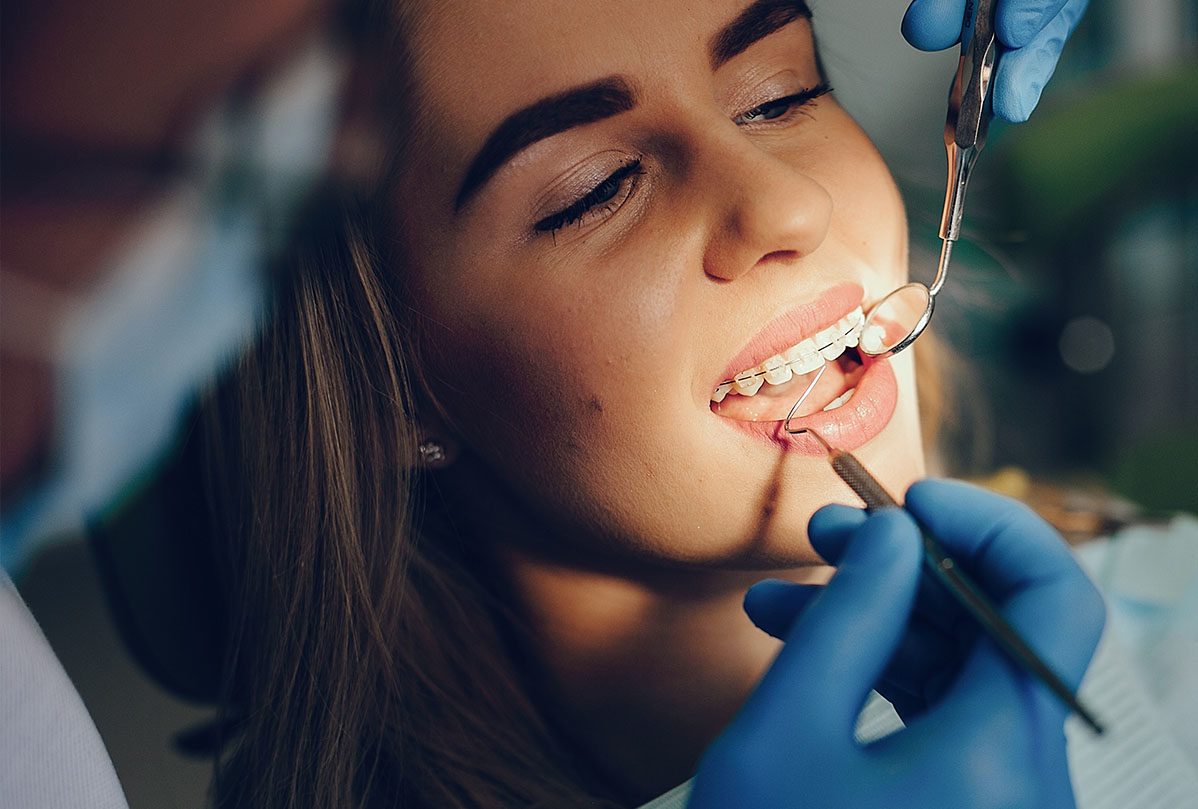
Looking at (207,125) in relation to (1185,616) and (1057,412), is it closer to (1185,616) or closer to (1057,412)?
(1185,616)

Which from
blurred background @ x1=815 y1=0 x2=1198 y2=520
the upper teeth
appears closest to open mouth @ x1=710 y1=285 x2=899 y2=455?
the upper teeth

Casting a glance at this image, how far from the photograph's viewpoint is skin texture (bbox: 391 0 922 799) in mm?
523

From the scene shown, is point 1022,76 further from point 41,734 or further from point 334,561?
point 41,734

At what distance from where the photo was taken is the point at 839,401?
61cm

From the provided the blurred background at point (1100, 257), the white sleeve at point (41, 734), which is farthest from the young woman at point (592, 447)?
the blurred background at point (1100, 257)

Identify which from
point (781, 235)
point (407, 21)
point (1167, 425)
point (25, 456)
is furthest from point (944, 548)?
point (1167, 425)

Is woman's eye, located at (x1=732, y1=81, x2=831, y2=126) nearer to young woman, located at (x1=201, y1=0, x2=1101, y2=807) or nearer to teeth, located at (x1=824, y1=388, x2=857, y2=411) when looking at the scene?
young woman, located at (x1=201, y1=0, x2=1101, y2=807)

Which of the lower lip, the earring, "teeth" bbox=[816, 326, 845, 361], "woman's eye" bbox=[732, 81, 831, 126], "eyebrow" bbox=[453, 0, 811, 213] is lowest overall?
the lower lip

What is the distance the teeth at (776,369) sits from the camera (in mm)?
547

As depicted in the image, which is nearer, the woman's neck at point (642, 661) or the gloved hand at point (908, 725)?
the gloved hand at point (908, 725)

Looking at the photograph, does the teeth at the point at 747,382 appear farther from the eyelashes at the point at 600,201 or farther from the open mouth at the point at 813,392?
the eyelashes at the point at 600,201

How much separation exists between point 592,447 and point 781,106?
28 cm

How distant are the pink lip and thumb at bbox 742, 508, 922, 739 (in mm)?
158

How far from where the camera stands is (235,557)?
646 millimetres
